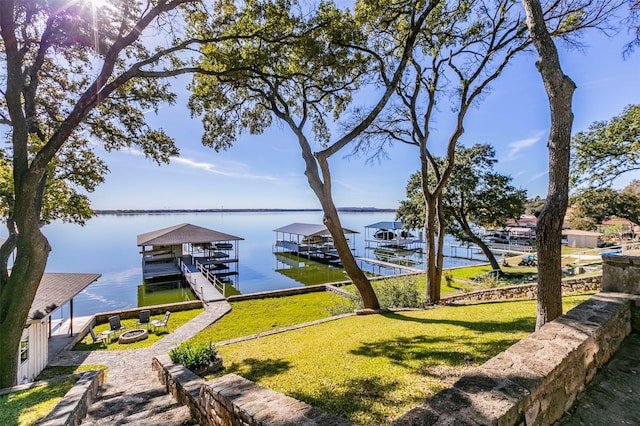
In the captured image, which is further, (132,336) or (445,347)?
(132,336)

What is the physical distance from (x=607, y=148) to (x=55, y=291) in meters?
20.0

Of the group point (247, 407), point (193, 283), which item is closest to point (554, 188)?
point (247, 407)

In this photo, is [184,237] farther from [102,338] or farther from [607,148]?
[607,148]

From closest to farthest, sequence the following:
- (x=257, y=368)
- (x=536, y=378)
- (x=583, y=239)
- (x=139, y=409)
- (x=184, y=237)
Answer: (x=536, y=378)
(x=139, y=409)
(x=257, y=368)
(x=184, y=237)
(x=583, y=239)

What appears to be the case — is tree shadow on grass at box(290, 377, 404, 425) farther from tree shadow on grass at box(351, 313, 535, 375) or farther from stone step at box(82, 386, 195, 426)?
stone step at box(82, 386, 195, 426)

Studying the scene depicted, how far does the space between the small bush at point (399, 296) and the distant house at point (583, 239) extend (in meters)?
30.4

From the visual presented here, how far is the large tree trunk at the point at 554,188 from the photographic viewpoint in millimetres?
3521

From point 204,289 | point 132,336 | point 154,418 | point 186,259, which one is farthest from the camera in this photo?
point 186,259

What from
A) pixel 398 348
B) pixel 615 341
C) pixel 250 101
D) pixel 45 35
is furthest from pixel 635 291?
pixel 45 35

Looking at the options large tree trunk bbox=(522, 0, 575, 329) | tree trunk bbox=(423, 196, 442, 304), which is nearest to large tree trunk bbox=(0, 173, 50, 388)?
large tree trunk bbox=(522, 0, 575, 329)

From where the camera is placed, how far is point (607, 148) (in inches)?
451

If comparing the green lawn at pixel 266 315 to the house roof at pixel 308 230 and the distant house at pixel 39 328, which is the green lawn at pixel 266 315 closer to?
the distant house at pixel 39 328

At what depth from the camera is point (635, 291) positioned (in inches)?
152

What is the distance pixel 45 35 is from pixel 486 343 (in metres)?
9.31
